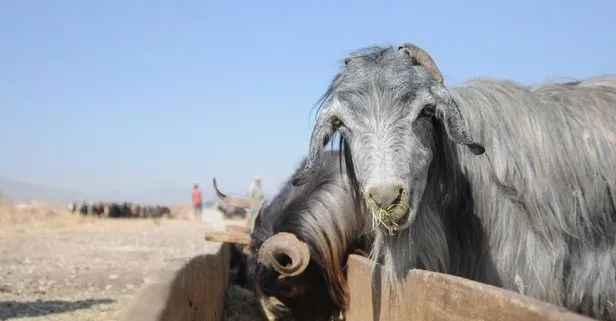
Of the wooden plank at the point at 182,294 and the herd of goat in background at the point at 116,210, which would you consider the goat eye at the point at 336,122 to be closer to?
the wooden plank at the point at 182,294

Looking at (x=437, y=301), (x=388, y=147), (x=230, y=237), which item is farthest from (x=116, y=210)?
(x=437, y=301)

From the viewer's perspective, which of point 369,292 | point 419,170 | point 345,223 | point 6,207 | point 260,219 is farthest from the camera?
point 6,207

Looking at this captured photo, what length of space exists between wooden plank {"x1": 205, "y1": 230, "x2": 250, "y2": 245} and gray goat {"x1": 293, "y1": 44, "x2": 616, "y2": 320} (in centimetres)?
393

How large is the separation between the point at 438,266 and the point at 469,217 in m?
0.36

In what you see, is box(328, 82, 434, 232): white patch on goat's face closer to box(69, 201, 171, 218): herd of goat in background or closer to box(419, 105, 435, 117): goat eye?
box(419, 105, 435, 117): goat eye

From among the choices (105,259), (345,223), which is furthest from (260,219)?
(105,259)

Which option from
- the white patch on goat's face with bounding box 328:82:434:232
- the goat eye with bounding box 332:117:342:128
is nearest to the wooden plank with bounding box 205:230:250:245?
the goat eye with bounding box 332:117:342:128

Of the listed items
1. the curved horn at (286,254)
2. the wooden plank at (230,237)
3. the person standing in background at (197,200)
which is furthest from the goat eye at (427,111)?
the person standing in background at (197,200)

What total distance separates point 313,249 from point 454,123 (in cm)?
211

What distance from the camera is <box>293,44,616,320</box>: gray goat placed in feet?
13.4

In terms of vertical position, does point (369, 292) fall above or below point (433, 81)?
below

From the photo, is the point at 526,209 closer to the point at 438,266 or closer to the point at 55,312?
the point at 438,266

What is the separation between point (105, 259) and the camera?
587 inches

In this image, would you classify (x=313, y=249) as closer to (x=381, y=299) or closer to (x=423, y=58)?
(x=381, y=299)
